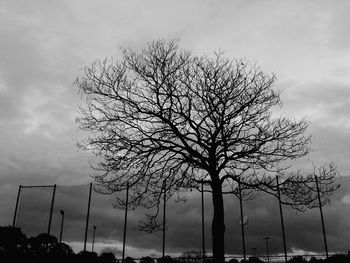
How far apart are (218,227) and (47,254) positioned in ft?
A: 55.0

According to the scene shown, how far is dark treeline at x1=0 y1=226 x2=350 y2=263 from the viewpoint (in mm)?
22728

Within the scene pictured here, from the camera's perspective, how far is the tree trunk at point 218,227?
12.8m

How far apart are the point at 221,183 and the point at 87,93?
6.94 m

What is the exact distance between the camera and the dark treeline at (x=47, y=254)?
2273cm

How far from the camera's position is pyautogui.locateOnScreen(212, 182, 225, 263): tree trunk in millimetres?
12805

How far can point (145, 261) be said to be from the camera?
85.5 ft

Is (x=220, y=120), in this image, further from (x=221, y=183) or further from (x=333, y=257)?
(x=333, y=257)

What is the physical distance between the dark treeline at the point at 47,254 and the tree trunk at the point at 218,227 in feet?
36.4

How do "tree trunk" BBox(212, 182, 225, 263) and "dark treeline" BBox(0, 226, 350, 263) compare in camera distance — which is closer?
"tree trunk" BBox(212, 182, 225, 263)

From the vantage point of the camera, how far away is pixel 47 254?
25.0 meters

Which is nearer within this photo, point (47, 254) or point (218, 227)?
point (218, 227)

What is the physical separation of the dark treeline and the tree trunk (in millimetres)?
11092

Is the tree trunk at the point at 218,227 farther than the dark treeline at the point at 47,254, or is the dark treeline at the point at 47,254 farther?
the dark treeline at the point at 47,254

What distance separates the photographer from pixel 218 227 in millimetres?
13297
